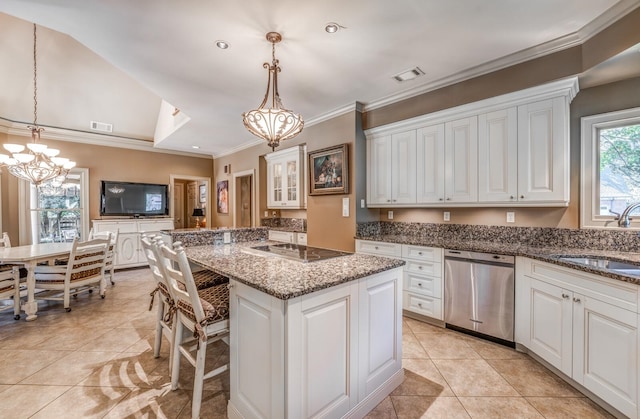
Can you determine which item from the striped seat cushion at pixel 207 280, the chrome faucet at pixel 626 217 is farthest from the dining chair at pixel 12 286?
the chrome faucet at pixel 626 217

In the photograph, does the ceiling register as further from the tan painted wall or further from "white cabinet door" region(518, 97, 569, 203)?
the tan painted wall

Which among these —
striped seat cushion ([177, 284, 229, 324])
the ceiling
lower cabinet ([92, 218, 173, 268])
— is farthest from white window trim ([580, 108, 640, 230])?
lower cabinet ([92, 218, 173, 268])

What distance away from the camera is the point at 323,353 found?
144 centimetres

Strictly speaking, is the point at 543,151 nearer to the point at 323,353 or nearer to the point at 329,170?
the point at 329,170

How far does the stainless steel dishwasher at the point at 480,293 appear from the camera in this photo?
2.45m

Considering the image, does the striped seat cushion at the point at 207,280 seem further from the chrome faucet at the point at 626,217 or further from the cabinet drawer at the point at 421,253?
the chrome faucet at the point at 626,217

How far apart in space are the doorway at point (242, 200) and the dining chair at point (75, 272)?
281cm

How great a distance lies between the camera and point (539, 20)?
6.88ft

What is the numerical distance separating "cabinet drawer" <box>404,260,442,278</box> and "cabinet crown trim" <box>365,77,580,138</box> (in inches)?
63.6

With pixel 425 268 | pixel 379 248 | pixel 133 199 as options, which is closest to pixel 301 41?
pixel 379 248

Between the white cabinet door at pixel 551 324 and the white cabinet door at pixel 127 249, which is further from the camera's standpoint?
the white cabinet door at pixel 127 249

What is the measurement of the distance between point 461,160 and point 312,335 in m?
2.53

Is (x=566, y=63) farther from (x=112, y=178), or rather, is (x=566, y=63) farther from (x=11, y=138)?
(x=11, y=138)

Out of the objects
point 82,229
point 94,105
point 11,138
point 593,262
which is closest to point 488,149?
point 593,262
